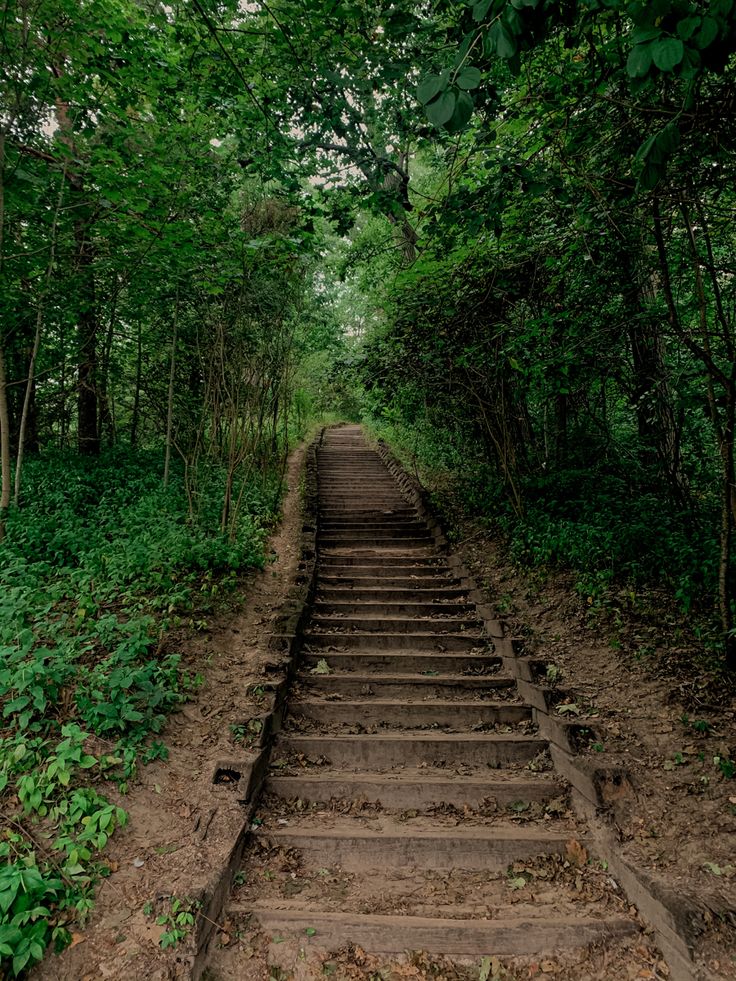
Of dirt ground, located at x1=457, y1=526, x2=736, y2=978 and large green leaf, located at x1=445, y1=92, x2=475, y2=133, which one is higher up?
large green leaf, located at x1=445, y1=92, x2=475, y2=133

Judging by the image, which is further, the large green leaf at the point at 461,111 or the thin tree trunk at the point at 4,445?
the thin tree trunk at the point at 4,445

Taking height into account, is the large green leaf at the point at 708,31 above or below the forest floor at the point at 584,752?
above

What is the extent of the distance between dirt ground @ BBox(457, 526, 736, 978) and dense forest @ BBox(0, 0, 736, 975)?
0.39 m

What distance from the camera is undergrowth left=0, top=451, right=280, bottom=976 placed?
255 cm

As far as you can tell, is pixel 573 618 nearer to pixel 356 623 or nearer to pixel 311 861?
pixel 356 623

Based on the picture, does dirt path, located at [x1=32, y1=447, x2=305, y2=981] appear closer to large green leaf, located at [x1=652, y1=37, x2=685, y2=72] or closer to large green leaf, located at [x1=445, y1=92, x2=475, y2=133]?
large green leaf, located at [x1=445, y1=92, x2=475, y2=133]

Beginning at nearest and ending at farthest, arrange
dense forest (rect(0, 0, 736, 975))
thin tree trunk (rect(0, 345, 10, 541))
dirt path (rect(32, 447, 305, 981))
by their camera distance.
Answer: dirt path (rect(32, 447, 305, 981))
dense forest (rect(0, 0, 736, 975))
thin tree trunk (rect(0, 345, 10, 541))

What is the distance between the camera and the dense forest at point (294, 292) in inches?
113

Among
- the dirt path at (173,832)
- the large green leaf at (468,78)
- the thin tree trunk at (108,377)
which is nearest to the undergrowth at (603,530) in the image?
the dirt path at (173,832)

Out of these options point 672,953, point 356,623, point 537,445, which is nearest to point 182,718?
point 356,623

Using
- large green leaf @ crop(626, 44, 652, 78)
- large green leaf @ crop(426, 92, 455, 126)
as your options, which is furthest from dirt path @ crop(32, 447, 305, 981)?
large green leaf @ crop(626, 44, 652, 78)

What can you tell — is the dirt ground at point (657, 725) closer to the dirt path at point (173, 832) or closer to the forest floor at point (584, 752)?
the forest floor at point (584, 752)

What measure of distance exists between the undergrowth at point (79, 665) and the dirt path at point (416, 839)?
897 mm

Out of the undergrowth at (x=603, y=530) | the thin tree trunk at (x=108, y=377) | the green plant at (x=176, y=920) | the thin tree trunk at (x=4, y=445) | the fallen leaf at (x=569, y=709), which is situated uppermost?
the thin tree trunk at (x=108, y=377)
